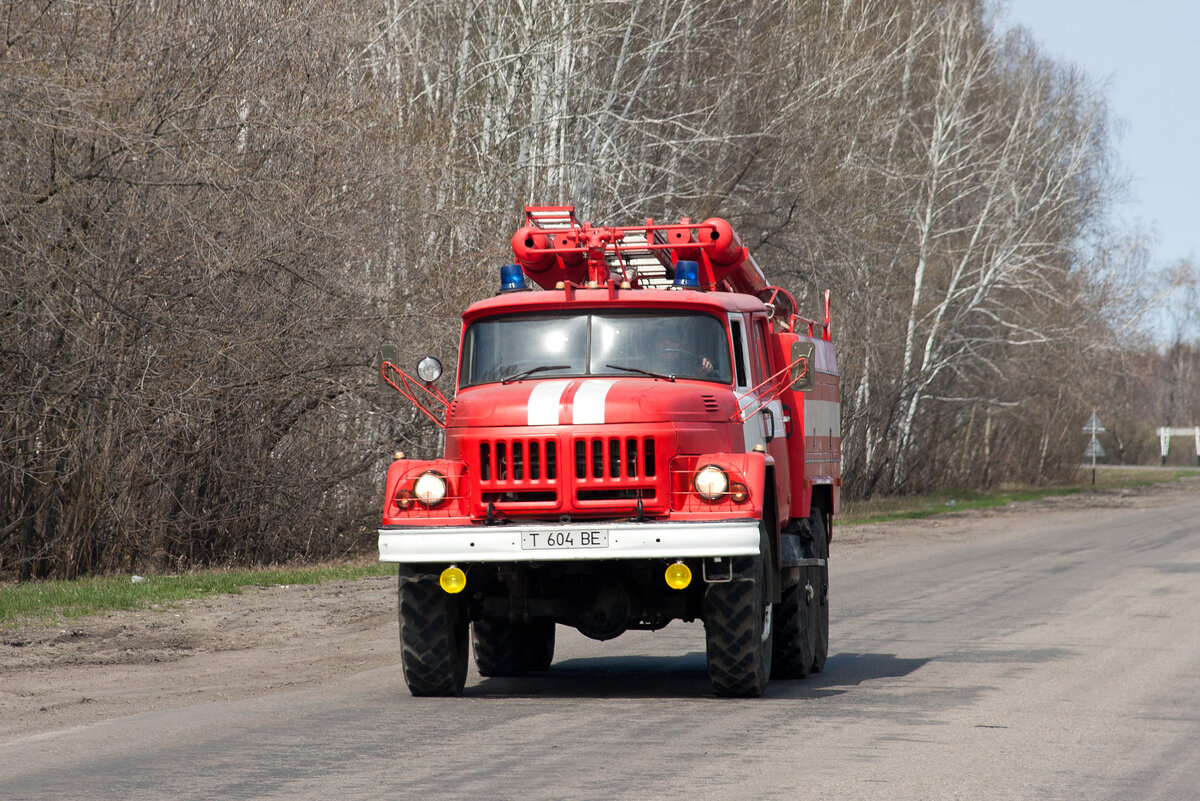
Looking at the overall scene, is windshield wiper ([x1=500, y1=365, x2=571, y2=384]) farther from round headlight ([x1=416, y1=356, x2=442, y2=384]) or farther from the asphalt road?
the asphalt road

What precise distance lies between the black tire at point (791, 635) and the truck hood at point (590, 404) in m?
1.71

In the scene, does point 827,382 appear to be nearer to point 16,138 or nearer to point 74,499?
point 16,138

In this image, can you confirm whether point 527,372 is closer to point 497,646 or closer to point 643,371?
point 643,371

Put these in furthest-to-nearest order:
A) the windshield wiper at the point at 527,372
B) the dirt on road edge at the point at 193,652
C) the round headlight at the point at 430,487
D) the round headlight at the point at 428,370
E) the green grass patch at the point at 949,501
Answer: the green grass patch at the point at 949,501 < the round headlight at the point at 428,370 < the windshield wiper at the point at 527,372 < the dirt on road edge at the point at 193,652 < the round headlight at the point at 430,487

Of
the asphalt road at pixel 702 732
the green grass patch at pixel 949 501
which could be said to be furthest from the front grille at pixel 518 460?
the green grass patch at pixel 949 501

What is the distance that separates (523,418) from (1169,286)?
35886mm

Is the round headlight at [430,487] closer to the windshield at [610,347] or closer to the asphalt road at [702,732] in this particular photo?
the windshield at [610,347]

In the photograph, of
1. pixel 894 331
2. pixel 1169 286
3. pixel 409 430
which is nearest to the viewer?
pixel 409 430

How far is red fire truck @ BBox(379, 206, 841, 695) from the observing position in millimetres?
9211

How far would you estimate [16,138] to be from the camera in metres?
15.9

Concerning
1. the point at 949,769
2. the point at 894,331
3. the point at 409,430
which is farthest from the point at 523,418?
the point at 894,331

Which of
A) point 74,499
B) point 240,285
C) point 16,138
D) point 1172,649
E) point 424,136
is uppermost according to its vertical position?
point 424,136

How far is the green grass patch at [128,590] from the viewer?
45.2ft

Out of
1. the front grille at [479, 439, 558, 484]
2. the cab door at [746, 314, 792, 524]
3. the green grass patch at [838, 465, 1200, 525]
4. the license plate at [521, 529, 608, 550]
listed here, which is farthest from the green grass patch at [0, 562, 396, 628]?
the green grass patch at [838, 465, 1200, 525]
